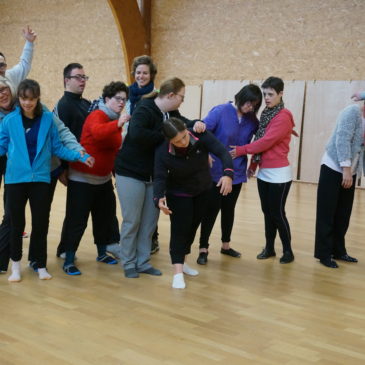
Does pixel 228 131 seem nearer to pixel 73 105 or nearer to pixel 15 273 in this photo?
pixel 73 105

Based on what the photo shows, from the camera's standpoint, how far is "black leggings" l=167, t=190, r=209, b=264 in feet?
11.9

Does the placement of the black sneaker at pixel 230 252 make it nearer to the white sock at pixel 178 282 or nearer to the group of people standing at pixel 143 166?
the group of people standing at pixel 143 166

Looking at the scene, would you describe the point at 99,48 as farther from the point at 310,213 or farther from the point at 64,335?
the point at 64,335

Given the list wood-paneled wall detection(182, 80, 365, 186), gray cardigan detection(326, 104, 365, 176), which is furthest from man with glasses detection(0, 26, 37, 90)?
wood-paneled wall detection(182, 80, 365, 186)

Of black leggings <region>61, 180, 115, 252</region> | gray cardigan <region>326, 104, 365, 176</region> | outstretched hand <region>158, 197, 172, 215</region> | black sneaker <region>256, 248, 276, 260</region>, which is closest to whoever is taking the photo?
outstretched hand <region>158, 197, 172, 215</region>

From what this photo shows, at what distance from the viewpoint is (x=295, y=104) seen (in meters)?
9.57

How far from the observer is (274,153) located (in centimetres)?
427

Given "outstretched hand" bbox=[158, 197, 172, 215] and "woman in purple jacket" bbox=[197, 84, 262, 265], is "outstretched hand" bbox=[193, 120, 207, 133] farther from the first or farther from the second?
"woman in purple jacket" bbox=[197, 84, 262, 265]

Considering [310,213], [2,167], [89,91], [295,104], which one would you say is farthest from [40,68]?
[2,167]

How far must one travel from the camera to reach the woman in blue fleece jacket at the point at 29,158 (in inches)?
137

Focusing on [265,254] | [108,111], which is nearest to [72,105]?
→ [108,111]

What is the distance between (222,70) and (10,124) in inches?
293

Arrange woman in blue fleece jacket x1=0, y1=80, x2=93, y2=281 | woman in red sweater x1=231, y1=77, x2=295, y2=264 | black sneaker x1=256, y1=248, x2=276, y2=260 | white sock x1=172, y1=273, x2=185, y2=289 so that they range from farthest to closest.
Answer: black sneaker x1=256, y1=248, x2=276, y2=260 < woman in red sweater x1=231, y1=77, x2=295, y2=264 < white sock x1=172, y1=273, x2=185, y2=289 < woman in blue fleece jacket x1=0, y1=80, x2=93, y2=281

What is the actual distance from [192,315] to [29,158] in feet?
4.58
